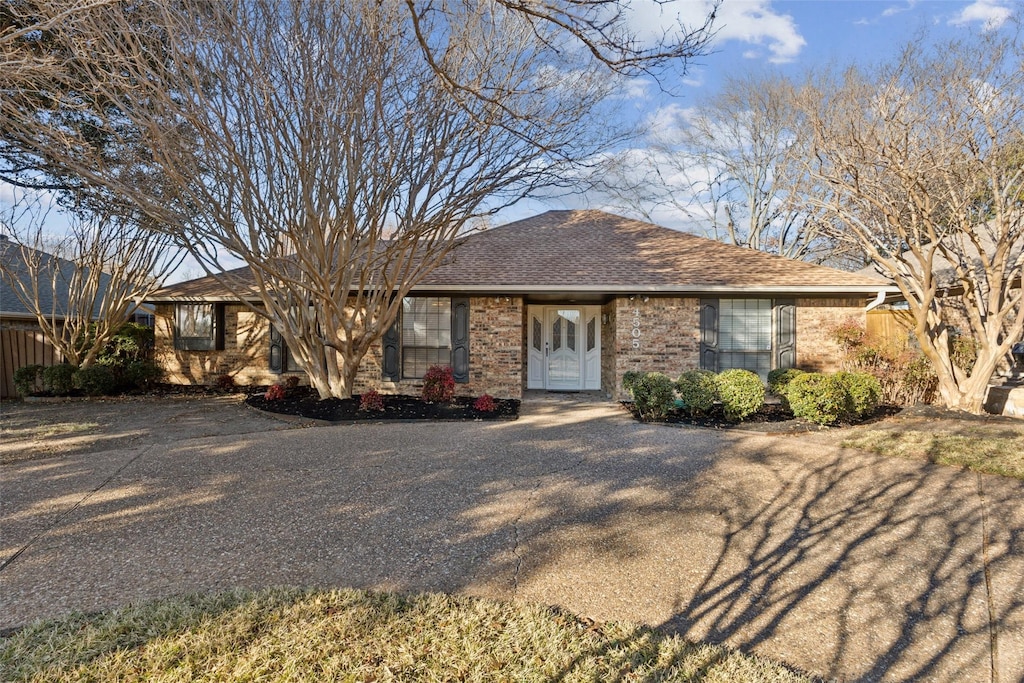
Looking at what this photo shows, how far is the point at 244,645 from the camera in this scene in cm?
272

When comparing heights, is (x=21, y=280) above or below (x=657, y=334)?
above

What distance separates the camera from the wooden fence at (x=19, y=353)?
12.7m

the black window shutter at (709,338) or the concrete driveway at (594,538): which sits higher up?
the black window shutter at (709,338)

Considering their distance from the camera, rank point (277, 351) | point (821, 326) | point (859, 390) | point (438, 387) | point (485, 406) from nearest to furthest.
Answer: point (859, 390)
point (485, 406)
point (438, 387)
point (821, 326)
point (277, 351)

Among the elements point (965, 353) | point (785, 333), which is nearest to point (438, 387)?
point (785, 333)

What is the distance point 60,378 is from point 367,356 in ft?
21.0

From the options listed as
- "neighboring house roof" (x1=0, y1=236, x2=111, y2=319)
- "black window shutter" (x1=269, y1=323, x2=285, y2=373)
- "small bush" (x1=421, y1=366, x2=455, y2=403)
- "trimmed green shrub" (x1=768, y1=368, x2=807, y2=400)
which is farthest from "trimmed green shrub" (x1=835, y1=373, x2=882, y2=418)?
"neighboring house roof" (x1=0, y1=236, x2=111, y2=319)

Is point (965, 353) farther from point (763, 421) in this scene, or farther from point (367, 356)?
point (367, 356)

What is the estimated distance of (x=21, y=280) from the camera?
1535cm

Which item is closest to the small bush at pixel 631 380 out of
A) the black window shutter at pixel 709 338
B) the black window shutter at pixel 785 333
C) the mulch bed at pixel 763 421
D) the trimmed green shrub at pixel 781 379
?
the mulch bed at pixel 763 421

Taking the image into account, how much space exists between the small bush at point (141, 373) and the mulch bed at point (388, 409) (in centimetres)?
374

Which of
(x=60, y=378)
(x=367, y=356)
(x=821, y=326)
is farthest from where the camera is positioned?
(x=367, y=356)

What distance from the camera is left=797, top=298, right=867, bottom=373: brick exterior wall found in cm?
1134

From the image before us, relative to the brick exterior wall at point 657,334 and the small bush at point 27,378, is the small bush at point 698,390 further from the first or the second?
the small bush at point 27,378
